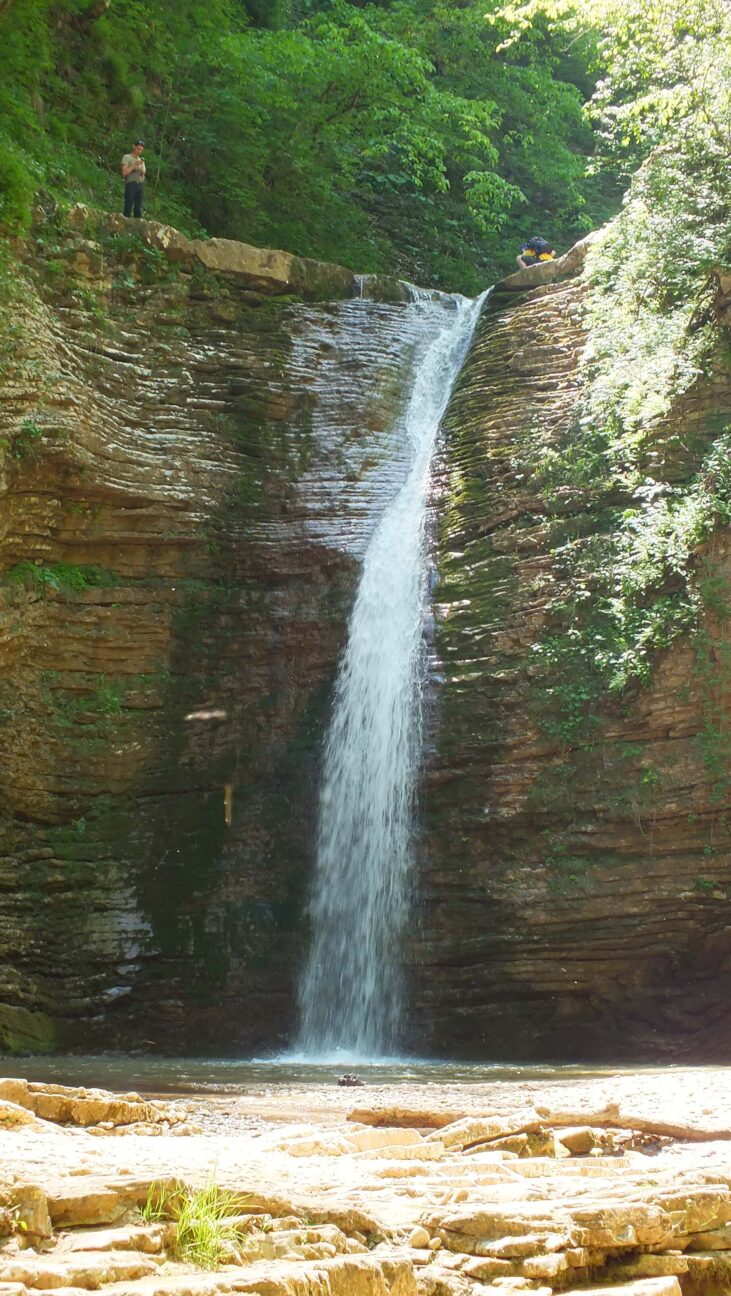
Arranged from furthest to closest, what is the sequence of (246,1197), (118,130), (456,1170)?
1. (118,130)
2. (456,1170)
3. (246,1197)

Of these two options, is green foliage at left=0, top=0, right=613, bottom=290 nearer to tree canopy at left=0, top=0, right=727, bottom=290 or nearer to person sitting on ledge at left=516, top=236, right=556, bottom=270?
tree canopy at left=0, top=0, right=727, bottom=290

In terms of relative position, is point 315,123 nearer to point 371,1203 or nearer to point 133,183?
point 133,183

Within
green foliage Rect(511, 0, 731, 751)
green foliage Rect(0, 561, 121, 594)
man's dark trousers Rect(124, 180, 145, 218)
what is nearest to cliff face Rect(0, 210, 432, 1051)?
green foliage Rect(0, 561, 121, 594)

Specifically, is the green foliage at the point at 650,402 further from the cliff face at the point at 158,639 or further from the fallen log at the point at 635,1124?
the fallen log at the point at 635,1124

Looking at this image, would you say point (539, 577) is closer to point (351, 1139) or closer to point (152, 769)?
point (152, 769)

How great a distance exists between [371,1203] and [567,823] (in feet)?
27.4

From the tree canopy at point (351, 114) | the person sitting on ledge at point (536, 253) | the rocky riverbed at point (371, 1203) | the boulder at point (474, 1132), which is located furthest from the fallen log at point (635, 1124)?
the person sitting on ledge at point (536, 253)

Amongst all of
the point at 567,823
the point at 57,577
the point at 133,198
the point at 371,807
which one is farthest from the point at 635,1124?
the point at 133,198

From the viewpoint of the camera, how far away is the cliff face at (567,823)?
428 inches

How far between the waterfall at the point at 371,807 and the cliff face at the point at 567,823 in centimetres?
33

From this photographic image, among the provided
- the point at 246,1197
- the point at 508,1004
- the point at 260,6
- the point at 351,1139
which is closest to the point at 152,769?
the point at 508,1004

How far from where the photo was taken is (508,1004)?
1129 cm

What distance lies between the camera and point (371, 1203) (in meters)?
3.40

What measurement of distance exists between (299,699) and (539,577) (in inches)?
123
